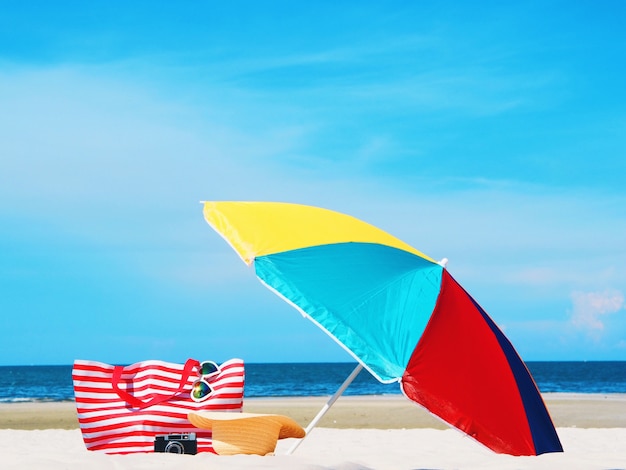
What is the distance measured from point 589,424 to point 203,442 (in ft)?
31.0

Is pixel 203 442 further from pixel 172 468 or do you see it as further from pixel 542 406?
pixel 542 406

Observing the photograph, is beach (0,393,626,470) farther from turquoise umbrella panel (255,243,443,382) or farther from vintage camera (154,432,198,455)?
turquoise umbrella panel (255,243,443,382)

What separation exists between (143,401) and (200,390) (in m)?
0.44

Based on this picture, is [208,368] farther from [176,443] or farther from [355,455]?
[355,455]

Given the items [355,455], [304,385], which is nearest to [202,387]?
[355,455]

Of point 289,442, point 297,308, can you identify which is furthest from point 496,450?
point 289,442

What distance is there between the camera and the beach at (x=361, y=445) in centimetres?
520

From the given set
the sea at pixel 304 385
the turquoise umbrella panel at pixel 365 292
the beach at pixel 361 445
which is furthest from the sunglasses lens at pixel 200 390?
the sea at pixel 304 385

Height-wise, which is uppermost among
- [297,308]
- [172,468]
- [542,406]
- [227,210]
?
[227,210]

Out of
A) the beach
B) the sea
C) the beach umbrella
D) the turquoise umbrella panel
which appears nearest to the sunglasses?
the beach

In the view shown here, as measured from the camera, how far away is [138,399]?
651 cm

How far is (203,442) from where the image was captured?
636 centimetres

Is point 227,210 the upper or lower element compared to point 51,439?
upper

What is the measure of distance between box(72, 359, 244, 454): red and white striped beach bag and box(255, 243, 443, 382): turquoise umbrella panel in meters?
1.52
